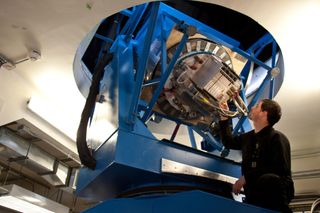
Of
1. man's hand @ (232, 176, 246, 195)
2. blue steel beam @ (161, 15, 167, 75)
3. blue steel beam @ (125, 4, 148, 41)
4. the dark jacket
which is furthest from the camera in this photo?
blue steel beam @ (125, 4, 148, 41)

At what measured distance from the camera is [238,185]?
8.45 feet

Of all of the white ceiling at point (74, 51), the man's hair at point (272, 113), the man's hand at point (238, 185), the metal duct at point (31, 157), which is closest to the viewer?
the man's hand at point (238, 185)

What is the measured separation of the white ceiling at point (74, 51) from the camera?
2947 mm

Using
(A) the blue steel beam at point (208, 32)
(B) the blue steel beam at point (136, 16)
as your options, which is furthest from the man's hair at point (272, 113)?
(B) the blue steel beam at point (136, 16)

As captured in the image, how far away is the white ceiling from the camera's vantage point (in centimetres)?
295

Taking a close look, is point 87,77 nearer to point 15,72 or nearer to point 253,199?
point 15,72

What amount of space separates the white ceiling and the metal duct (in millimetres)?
601

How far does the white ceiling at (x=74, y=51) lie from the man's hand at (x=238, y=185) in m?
1.31

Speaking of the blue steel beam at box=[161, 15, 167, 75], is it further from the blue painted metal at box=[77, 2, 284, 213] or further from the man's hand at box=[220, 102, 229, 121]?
the man's hand at box=[220, 102, 229, 121]

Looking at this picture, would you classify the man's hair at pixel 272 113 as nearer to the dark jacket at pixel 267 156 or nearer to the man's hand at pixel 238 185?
the dark jacket at pixel 267 156

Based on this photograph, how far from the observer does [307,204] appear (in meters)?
4.93

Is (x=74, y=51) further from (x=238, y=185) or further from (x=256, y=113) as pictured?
(x=238, y=185)

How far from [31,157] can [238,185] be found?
129 inches

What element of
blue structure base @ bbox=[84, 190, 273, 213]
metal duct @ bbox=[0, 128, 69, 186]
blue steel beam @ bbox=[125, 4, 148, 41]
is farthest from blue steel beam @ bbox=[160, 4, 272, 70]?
metal duct @ bbox=[0, 128, 69, 186]
